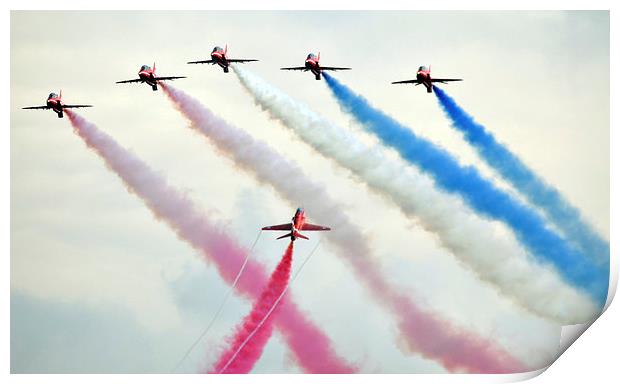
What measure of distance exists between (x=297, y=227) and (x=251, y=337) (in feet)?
24.2

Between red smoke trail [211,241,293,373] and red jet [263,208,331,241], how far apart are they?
2285 millimetres

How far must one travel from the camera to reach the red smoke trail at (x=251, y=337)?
94.3 metres

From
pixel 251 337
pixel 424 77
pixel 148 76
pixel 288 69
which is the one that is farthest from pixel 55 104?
pixel 424 77

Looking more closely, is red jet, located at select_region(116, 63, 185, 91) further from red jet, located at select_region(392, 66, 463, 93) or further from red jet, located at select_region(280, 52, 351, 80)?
red jet, located at select_region(392, 66, 463, 93)

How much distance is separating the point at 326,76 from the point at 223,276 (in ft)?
47.9

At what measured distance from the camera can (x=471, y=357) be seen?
98500 mm

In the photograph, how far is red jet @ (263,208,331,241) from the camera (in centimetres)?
9425

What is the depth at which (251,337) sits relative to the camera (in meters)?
95.1

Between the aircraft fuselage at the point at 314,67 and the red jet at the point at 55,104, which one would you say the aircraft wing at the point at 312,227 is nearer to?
the aircraft fuselage at the point at 314,67

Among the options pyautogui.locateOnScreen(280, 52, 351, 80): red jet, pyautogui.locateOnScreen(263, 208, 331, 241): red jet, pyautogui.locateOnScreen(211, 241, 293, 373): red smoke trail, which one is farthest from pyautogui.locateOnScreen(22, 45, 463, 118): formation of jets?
pyautogui.locateOnScreen(211, 241, 293, 373): red smoke trail

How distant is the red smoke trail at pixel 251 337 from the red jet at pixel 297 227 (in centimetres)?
229

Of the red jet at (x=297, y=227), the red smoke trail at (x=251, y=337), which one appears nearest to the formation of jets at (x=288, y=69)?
the red jet at (x=297, y=227)

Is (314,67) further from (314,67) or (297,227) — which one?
(297,227)
